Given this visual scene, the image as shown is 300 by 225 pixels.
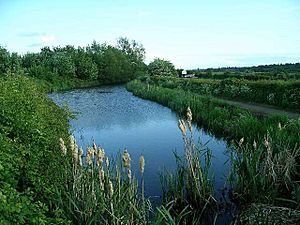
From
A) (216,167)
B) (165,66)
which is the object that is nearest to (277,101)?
(216,167)

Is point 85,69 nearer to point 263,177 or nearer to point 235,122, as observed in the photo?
point 235,122

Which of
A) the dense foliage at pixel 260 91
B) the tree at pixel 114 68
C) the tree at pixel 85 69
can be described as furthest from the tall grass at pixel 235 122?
the tree at pixel 114 68

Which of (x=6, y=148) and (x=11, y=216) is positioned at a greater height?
(x=6, y=148)

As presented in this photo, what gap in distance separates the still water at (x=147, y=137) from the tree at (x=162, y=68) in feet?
136

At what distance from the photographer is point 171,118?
19734 millimetres

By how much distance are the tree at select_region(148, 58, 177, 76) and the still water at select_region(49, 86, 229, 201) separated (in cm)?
4131

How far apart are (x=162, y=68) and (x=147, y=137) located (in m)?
51.7

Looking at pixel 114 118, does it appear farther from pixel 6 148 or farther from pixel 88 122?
pixel 6 148

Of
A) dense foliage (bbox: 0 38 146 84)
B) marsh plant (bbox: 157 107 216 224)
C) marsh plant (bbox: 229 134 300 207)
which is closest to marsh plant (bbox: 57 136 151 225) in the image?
marsh plant (bbox: 157 107 216 224)

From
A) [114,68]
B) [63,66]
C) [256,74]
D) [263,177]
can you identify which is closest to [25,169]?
[263,177]

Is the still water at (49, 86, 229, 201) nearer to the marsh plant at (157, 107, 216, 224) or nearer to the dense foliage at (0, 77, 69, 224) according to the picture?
the marsh plant at (157, 107, 216, 224)

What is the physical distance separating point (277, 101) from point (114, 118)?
9.24 metres

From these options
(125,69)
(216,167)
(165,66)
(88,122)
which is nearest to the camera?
(216,167)

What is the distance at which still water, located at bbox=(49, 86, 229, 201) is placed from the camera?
378 inches
